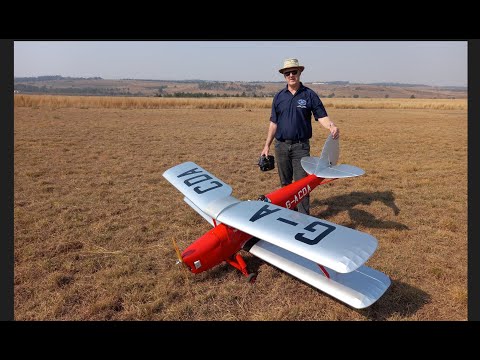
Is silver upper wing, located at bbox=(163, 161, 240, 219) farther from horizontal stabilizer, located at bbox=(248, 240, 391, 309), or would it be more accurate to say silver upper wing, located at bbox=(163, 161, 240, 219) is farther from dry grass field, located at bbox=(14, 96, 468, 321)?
dry grass field, located at bbox=(14, 96, 468, 321)

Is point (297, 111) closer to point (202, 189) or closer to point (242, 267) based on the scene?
point (202, 189)

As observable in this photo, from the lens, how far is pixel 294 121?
5.73 m

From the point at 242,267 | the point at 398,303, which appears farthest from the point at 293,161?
the point at 398,303

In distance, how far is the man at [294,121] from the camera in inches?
216

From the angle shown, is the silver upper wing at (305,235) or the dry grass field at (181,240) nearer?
the silver upper wing at (305,235)

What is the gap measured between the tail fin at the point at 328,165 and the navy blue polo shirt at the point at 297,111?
50 cm

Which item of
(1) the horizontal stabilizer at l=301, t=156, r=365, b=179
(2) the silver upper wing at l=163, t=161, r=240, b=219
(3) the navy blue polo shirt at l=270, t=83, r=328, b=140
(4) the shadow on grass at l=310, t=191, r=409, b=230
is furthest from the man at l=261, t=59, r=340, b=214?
(4) the shadow on grass at l=310, t=191, r=409, b=230

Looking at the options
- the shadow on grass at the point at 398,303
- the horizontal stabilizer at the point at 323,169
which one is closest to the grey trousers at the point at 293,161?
the horizontal stabilizer at the point at 323,169

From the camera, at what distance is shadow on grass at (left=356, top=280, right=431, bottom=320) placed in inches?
159

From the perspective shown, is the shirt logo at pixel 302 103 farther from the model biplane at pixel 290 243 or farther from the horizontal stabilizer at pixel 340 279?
the horizontal stabilizer at pixel 340 279

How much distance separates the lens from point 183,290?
14.8ft

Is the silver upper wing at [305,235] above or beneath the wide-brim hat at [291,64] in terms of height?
beneath

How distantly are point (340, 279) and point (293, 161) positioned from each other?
2.65 m

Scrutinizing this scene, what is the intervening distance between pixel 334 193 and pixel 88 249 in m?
6.29
